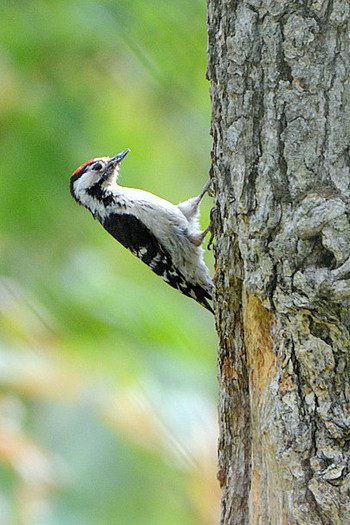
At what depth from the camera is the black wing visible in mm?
3789

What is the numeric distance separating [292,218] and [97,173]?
244 cm

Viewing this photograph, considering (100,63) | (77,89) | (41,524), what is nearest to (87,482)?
(41,524)

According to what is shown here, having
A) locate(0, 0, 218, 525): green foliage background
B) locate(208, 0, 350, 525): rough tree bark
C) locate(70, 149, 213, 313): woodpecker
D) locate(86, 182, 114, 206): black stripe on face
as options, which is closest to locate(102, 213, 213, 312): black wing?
locate(70, 149, 213, 313): woodpecker

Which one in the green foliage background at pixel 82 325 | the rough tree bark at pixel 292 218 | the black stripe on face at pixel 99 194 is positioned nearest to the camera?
the rough tree bark at pixel 292 218

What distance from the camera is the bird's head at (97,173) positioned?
13.0 ft

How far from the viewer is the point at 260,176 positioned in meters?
1.83

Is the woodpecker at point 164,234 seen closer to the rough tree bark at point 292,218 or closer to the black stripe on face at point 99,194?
the black stripe on face at point 99,194

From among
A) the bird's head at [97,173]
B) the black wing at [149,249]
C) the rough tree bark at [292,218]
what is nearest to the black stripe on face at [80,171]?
the bird's head at [97,173]

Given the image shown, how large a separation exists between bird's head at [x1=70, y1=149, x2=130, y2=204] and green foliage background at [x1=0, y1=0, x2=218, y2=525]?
0.61ft

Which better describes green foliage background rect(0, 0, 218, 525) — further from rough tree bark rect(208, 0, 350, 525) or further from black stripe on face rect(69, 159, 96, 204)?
rough tree bark rect(208, 0, 350, 525)

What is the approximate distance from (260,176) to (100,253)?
129 inches

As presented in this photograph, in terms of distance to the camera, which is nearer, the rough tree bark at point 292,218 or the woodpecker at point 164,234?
the rough tree bark at point 292,218

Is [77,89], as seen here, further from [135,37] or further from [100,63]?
[135,37]

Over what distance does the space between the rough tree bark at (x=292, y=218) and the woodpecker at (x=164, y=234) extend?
5.67 ft
